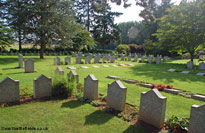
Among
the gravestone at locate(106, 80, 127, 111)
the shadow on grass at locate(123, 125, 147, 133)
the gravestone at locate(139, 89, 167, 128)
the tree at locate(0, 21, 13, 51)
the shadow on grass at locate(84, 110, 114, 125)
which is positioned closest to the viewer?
the shadow on grass at locate(123, 125, 147, 133)

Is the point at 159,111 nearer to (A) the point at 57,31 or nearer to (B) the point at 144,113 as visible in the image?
(B) the point at 144,113

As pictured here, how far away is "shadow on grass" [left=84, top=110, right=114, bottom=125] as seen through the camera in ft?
12.8

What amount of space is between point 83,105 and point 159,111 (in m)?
2.43

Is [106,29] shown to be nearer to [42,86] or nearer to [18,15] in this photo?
[18,15]

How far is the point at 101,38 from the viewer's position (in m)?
45.4

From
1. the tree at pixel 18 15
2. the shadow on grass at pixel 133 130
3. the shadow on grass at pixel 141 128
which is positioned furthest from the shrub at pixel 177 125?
the tree at pixel 18 15

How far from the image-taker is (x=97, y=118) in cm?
414

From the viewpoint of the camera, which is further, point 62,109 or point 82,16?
point 82,16

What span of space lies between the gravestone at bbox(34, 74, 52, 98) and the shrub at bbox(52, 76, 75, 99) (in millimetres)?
182

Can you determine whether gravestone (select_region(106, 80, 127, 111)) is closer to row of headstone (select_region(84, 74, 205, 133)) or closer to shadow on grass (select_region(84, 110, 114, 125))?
row of headstone (select_region(84, 74, 205, 133))

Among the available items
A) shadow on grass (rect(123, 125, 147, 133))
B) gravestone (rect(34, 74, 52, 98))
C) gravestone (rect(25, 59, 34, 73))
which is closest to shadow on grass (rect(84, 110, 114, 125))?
shadow on grass (rect(123, 125, 147, 133))

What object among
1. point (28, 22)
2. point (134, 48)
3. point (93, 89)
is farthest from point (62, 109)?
point (134, 48)

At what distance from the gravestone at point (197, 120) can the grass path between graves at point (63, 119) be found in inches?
44.2

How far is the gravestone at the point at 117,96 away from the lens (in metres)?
4.56
